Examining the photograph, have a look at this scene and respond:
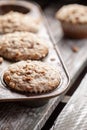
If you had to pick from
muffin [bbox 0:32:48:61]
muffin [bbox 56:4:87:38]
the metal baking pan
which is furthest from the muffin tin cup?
muffin [bbox 0:32:48:61]

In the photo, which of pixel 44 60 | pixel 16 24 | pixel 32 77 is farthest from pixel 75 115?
pixel 16 24

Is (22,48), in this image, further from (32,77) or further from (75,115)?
(75,115)

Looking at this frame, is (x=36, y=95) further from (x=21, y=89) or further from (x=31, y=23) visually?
(x=31, y=23)

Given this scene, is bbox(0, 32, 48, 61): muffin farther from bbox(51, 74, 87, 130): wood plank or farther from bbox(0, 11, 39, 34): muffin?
bbox(51, 74, 87, 130): wood plank

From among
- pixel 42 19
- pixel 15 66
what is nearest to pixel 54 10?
pixel 42 19

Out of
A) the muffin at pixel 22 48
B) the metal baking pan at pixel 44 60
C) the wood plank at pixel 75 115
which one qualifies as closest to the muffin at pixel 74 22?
the metal baking pan at pixel 44 60

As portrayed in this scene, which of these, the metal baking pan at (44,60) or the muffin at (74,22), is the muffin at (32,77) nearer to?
the metal baking pan at (44,60)
